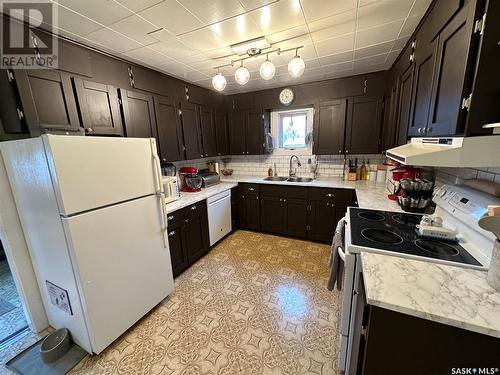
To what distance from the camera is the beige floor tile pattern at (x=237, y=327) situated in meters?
1.42

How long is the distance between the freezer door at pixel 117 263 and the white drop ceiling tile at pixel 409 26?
2.54 metres

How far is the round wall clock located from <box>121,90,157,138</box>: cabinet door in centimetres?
192

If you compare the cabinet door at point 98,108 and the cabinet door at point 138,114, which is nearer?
the cabinet door at point 98,108

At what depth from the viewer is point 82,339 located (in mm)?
1502

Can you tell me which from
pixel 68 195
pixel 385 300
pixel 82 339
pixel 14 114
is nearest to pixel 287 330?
pixel 385 300

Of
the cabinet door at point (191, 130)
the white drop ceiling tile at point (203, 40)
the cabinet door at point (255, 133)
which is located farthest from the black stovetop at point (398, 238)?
the cabinet door at point (191, 130)

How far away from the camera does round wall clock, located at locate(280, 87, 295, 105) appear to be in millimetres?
3172

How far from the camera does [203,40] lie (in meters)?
1.82

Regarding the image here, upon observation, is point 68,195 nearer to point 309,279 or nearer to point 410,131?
point 309,279

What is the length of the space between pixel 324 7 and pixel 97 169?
76.5 inches

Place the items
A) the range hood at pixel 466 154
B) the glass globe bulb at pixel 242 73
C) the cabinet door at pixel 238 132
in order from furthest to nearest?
the cabinet door at pixel 238 132, the glass globe bulb at pixel 242 73, the range hood at pixel 466 154

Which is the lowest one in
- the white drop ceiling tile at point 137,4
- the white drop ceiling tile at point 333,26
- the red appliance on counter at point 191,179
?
the red appliance on counter at point 191,179

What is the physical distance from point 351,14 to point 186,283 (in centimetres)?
290

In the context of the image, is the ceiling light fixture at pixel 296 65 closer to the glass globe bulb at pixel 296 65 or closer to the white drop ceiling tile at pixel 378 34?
the glass globe bulb at pixel 296 65
